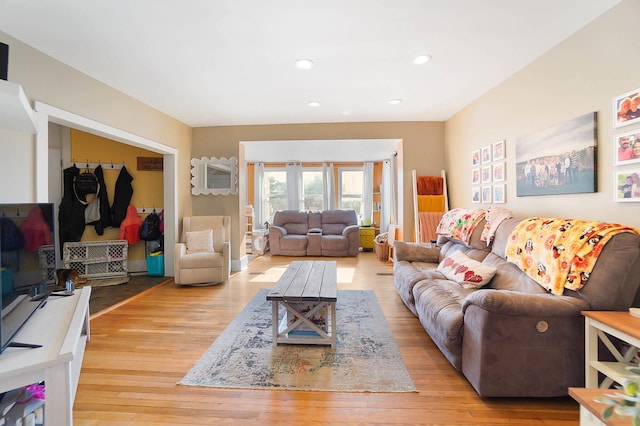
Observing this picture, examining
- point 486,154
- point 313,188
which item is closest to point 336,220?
point 313,188

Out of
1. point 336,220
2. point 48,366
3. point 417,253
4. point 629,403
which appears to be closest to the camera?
point 629,403

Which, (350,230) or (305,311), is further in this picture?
(350,230)

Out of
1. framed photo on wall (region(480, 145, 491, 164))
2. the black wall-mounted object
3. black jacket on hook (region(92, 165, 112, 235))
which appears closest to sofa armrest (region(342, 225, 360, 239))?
framed photo on wall (region(480, 145, 491, 164))

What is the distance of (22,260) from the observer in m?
1.50

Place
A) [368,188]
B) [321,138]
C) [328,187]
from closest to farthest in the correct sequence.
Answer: [321,138] → [368,188] → [328,187]

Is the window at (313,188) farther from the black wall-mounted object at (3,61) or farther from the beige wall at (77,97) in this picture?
the black wall-mounted object at (3,61)

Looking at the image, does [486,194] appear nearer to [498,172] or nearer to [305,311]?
[498,172]

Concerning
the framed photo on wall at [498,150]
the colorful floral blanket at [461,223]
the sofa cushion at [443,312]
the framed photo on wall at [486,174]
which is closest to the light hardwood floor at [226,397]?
the sofa cushion at [443,312]

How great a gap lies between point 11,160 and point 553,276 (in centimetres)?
381

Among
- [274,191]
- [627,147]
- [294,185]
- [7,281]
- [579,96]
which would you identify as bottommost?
[7,281]

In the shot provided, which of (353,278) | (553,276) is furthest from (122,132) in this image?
(553,276)

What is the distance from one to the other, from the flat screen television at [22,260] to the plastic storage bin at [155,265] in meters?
2.47

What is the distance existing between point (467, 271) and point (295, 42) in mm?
2387

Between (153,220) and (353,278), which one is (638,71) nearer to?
(353,278)
